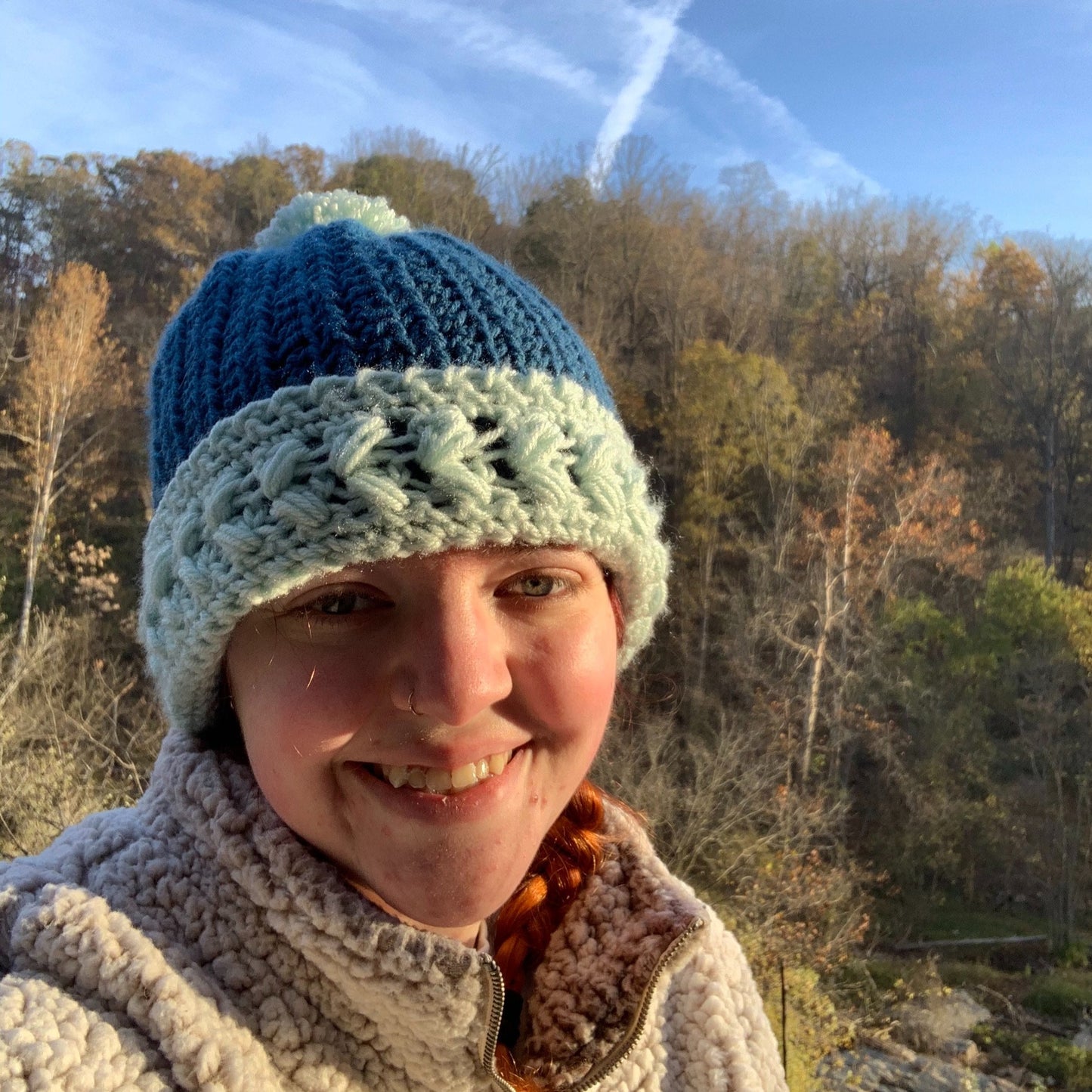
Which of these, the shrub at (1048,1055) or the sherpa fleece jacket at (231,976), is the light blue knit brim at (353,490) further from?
the shrub at (1048,1055)

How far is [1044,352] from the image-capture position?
19.1m

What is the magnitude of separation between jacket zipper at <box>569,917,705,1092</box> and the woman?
0.06ft

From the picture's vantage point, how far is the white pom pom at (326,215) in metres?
1.13

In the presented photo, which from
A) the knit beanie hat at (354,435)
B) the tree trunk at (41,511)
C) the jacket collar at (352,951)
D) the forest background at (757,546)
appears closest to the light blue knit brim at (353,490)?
the knit beanie hat at (354,435)

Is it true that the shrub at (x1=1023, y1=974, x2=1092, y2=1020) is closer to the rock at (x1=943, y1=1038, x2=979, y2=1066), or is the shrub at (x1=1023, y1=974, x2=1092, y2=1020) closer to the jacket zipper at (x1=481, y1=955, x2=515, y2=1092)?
the rock at (x1=943, y1=1038, x2=979, y2=1066)

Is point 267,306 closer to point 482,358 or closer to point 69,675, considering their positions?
point 482,358

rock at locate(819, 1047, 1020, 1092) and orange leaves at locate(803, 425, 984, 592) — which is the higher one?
orange leaves at locate(803, 425, 984, 592)

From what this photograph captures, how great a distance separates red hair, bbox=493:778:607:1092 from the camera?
119 centimetres

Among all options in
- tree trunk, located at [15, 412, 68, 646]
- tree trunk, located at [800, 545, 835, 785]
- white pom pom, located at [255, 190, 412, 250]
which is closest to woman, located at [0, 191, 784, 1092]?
white pom pom, located at [255, 190, 412, 250]

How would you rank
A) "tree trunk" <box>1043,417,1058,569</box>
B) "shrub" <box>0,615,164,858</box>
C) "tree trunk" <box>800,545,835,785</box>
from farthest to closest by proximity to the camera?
"tree trunk" <box>1043,417,1058,569</box> < "tree trunk" <box>800,545,835,785</box> < "shrub" <box>0,615,164,858</box>

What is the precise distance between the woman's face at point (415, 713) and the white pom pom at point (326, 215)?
561 millimetres

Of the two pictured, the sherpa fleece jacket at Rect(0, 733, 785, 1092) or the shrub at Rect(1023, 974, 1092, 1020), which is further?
the shrub at Rect(1023, 974, 1092, 1020)

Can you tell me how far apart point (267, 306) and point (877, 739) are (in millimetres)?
14051

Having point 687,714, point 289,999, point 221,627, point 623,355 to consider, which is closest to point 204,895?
point 289,999
